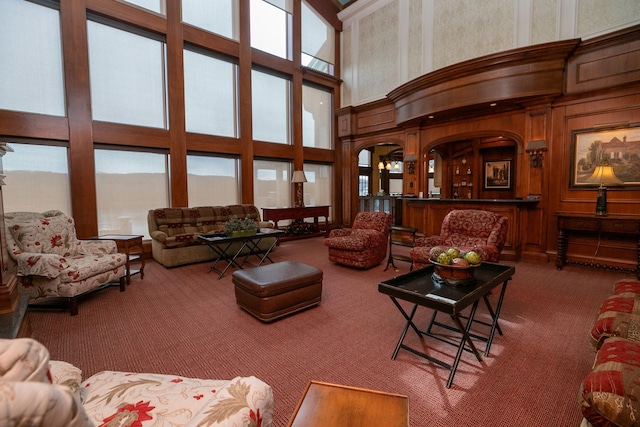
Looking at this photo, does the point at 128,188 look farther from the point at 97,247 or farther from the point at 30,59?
the point at 30,59

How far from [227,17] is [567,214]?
7496mm

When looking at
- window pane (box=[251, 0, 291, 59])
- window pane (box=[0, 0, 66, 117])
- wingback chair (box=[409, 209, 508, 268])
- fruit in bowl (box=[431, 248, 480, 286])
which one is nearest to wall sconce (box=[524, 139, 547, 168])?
wingback chair (box=[409, 209, 508, 268])

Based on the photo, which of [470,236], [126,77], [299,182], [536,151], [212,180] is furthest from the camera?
[299,182]

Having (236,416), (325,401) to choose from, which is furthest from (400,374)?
(236,416)

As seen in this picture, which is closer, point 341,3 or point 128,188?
point 128,188

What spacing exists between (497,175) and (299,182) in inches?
216

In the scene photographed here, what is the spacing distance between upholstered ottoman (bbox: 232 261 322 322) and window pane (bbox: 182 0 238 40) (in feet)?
18.7

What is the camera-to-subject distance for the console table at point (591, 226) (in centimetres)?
399

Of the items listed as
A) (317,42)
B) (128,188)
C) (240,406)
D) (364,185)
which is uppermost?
(317,42)

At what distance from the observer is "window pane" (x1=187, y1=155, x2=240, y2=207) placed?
6238mm

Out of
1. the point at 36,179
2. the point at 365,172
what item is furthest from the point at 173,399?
the point at 365,172

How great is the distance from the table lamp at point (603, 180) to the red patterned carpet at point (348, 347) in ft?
3.85

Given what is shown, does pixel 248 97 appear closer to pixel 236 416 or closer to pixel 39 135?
pixel 39 135

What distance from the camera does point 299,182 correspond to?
7508 millimetres
